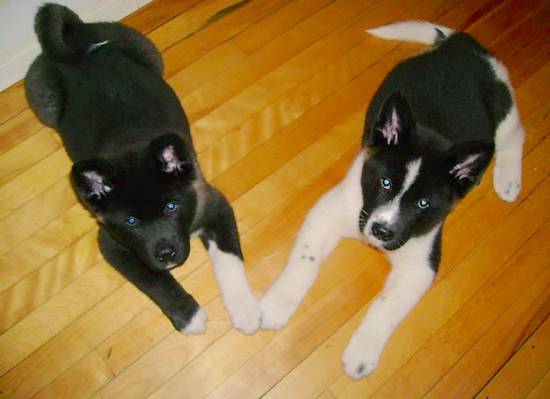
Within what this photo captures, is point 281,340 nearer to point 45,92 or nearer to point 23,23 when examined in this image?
point 45,92

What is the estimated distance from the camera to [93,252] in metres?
3.01

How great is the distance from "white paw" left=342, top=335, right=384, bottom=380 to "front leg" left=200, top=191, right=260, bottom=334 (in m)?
0.52

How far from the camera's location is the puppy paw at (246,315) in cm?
269

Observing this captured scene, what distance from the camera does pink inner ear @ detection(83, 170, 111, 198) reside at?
2185 millimetres

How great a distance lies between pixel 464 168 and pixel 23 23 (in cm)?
290

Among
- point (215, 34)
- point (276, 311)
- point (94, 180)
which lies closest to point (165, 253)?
point (94, 180)

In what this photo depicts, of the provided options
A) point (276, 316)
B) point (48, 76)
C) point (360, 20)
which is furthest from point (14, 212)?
point (360, 20)

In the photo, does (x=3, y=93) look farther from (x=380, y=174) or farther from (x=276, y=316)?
(x=380, y=174)

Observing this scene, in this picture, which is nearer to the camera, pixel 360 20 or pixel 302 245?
pixel 302 245

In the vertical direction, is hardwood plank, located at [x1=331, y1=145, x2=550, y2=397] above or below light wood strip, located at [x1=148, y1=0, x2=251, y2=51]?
below

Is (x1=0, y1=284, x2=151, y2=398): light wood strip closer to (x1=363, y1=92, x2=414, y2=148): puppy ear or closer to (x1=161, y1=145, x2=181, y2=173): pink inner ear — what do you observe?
(x1=161, y1=145, x2=181, y2=173): pink inner ear

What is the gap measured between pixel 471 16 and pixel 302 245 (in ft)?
7.66

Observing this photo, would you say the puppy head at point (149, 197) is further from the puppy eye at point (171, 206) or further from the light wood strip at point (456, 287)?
the light wood strip at point (456, 287)

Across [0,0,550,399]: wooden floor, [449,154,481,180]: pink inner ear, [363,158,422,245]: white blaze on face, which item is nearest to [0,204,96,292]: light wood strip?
[0,0,550,399]: wooden floor
